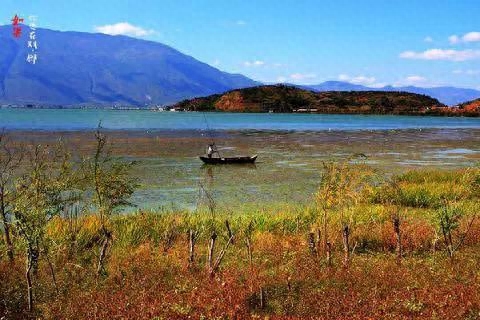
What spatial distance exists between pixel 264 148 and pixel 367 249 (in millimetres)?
54359

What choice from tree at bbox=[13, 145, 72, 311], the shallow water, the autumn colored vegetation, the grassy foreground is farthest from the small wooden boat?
tree at bbox=[13, 145, 72, 311]

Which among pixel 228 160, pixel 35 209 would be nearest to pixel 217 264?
pixel 35 209

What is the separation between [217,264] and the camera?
15094mm

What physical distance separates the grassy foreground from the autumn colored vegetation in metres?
0.04

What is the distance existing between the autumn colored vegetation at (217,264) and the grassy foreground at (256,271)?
4 centimetres

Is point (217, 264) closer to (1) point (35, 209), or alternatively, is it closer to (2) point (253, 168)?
(1) point (35, 209)

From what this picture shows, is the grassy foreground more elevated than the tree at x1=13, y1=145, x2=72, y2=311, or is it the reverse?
the tree at x1=13, y1=145, x2=72, y2=311

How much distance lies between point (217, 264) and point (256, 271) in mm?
1325

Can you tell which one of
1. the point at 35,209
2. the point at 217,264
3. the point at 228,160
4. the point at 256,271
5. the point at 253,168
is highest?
the point at 35,209

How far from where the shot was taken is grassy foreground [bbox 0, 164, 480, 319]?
42.4 feet

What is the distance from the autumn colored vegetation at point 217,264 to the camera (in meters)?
13.0

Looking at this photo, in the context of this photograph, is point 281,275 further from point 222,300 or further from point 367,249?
point 367,249

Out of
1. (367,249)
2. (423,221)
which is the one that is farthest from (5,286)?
(423,221)

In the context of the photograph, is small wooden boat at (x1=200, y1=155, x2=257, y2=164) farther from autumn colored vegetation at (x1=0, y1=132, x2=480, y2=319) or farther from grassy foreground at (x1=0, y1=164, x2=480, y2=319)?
autumn colored vegetation at (x1=0, y1=132, x2=480, y2=319)
